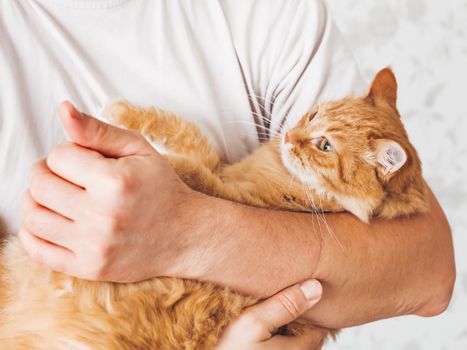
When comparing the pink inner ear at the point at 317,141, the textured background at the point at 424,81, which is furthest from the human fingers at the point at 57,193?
the textured background at the point at 424,81

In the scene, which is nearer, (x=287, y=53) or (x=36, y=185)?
(x=36, y=185)

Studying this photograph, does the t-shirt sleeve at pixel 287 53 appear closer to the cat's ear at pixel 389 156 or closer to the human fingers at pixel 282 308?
the cat's ear at pixel 389 156

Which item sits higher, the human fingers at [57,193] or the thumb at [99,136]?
the thumb at [99,136]

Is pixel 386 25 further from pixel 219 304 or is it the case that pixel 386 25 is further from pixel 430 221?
pixel 219 304

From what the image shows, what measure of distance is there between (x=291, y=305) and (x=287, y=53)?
2.11ft

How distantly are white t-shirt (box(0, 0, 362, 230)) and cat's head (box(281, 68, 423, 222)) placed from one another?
0.06 meters

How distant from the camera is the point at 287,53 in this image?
159 cm

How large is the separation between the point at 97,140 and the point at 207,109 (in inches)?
18.9

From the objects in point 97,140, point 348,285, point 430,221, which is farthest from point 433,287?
point 97,140

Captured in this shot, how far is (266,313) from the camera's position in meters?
1.35

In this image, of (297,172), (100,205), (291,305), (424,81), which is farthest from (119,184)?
(424,81)

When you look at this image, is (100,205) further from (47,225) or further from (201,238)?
(201,238)

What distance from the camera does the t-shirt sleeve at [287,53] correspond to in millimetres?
1589

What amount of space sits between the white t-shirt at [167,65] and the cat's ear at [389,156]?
0.72ft
